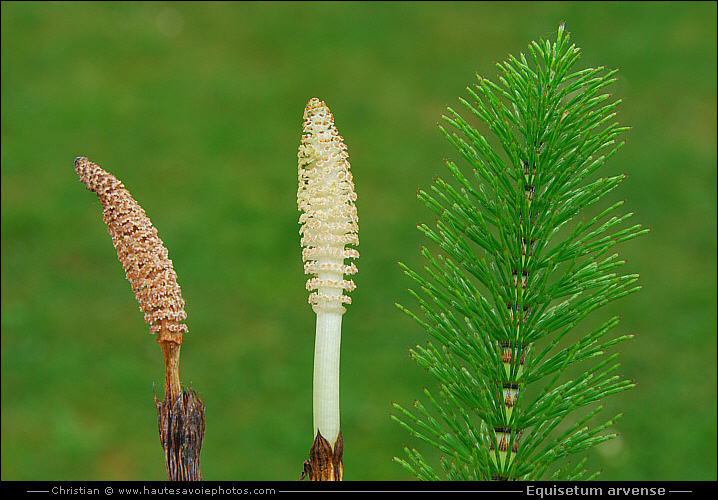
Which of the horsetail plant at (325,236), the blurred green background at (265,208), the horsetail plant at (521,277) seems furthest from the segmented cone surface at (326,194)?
the blurred green background at (265,208)

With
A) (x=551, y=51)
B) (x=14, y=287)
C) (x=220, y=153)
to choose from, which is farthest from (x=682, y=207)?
(x=551, y=51)

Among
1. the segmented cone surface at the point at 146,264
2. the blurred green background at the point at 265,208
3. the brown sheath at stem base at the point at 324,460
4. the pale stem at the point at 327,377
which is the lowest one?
the brown sheath at stem base at the point at 324,460

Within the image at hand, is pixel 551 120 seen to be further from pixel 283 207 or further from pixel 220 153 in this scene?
pixel 220 153

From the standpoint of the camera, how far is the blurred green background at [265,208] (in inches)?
204

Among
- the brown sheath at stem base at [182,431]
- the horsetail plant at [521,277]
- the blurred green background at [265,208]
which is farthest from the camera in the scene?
the blurred green background at [265,208]

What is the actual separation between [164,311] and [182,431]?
13 centimetres

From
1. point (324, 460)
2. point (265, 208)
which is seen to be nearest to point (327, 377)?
point (324, 460)

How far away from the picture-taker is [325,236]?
2.99 feet

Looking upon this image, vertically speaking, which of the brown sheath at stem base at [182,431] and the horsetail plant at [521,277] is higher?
the horsetail plant at [521,277]

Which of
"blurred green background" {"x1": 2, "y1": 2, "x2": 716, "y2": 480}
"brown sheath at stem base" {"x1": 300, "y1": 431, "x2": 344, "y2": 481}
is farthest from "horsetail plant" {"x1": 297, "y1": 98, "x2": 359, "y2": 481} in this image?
"blurred green background" {"x1": 2, "y1": 2, "x2": 716, "y2": 480}

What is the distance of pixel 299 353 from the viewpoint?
568cm

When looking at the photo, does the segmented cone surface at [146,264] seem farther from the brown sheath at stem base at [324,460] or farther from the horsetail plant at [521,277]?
the horsetail plant at [521,277]

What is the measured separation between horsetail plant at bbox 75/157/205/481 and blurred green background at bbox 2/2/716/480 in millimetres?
4034
